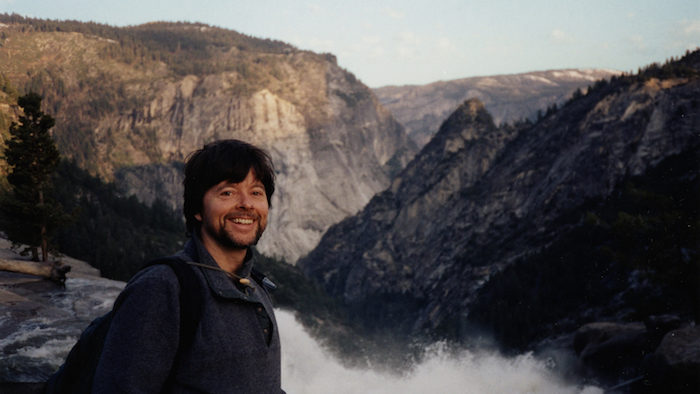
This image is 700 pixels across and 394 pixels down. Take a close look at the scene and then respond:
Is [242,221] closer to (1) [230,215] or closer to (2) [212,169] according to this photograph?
(1) [230,215]

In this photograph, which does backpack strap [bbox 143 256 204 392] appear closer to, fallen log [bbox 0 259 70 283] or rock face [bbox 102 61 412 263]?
fallen log [bbox 0 259 70 283]

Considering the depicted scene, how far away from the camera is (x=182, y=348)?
363cm

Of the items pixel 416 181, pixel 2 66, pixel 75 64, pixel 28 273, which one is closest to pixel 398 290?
pixel 416 181

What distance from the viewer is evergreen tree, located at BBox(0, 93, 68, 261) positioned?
27.9 metres

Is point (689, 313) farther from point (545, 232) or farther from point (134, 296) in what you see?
point (545, 232)

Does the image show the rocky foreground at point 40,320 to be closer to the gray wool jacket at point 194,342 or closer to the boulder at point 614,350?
the gray wool jacket at point 194,342

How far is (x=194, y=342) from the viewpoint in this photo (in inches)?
143

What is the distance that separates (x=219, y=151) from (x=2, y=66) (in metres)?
174

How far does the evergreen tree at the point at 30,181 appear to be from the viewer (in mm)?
27938

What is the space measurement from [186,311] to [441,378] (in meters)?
52.1

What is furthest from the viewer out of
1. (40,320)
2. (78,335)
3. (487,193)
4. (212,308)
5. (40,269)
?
(487,193)

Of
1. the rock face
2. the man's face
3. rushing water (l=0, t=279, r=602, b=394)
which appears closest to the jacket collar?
the man's face

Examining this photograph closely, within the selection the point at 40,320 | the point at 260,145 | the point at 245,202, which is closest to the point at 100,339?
the point at 245,202

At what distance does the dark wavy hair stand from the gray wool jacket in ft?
1.02
